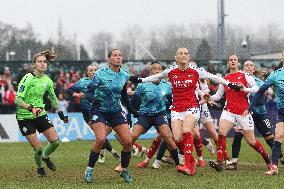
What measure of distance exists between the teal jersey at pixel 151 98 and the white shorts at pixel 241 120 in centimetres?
144

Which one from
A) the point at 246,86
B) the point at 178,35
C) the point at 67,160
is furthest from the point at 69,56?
the point at 246,86

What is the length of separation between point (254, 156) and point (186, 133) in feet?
18.0

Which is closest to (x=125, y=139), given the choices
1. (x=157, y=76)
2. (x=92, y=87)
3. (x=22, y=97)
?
(x=92, y=87)

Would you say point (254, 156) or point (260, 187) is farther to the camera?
point (254, 156)

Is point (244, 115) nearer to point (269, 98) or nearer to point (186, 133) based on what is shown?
point (186, 133)

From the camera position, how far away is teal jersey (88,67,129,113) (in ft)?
42.1

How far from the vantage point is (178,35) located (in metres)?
37.2

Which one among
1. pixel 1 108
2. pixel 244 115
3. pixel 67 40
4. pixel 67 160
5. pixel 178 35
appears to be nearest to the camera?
pixel 244 115

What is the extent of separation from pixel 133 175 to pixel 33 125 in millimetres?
2263

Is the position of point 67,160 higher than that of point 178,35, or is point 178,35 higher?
point 178,35

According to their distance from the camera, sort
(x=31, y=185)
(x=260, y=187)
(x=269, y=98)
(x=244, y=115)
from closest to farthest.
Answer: (x=260, y=187) < (x=31, y=185) < (x=244, y=115) < (x=269, y=98)

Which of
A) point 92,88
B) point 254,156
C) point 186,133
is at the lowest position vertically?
point 254,156

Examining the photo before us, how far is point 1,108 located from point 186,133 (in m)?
15.3

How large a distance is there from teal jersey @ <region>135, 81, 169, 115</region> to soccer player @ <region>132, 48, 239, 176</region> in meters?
1.51
